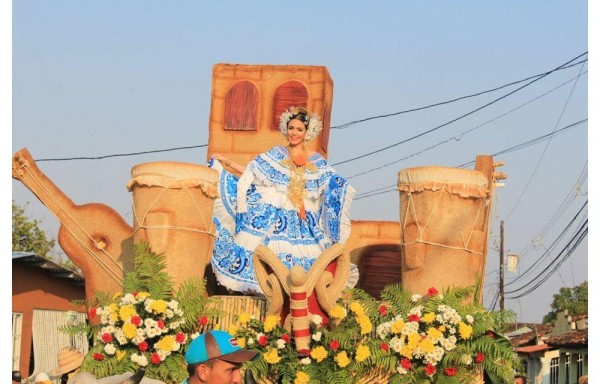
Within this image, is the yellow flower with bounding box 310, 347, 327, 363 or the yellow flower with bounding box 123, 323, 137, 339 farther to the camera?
the yellow flower with bounding box 123, 323, 137, 339

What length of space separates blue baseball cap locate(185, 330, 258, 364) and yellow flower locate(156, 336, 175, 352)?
4572mm

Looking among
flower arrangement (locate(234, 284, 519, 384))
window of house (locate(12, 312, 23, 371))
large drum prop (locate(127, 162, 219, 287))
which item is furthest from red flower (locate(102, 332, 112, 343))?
window of house (locate(12, 312, 23, 371))

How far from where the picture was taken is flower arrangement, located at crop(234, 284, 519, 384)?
9.16 metres

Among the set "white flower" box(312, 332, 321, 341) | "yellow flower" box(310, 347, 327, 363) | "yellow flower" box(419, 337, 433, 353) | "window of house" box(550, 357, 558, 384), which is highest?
"white flower" box(312, 332, 321, 341)

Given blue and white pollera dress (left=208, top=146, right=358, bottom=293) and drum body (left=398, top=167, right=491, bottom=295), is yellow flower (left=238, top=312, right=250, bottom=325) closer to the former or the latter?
blue and white pollera dress (left=208, top=146, right=358, bottom=293)

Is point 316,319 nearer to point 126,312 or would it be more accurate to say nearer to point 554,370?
point 126,312

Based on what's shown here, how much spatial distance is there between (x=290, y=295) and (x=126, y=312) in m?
1.40

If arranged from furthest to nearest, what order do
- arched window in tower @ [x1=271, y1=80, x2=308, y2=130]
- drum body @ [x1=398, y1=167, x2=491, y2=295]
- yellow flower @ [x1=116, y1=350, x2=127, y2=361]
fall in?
arched window in tower @ [x1=271, y1=80, x2=308, y2=130]
drum body @ [x1=398, y1=167, x2=491, y2=295]
yellow flower @ [x1=116, y1=350, x2=127, y2=361]

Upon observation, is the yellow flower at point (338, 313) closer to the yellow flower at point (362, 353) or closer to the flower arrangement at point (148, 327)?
the yellow flower at point (362, 353)

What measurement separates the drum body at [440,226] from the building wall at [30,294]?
700cm

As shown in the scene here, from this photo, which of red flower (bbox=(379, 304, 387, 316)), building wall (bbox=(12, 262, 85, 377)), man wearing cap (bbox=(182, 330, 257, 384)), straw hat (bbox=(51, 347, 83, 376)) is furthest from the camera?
building wall (bbox=(12, 262, 85, 377))

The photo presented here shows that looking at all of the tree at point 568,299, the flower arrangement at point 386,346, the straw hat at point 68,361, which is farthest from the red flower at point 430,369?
the tree at point 568,299

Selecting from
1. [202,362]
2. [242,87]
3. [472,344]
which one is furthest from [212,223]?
[202,362]

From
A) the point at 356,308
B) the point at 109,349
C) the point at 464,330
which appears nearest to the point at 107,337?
the point at 109,349
